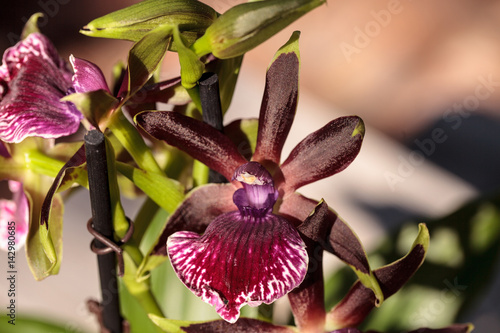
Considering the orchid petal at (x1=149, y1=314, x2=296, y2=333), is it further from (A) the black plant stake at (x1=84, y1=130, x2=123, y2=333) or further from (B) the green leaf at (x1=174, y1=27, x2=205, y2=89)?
(B) the green leaf at (x1=174, y1=27, x2=205, y2=89)

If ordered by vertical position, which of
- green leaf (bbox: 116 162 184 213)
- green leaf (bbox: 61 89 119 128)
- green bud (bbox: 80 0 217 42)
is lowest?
green leaf (bbox: 116 162 184 213)

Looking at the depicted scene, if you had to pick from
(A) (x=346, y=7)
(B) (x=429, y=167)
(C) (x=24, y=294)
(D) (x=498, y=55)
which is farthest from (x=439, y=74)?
(C) (x=24, y=294)

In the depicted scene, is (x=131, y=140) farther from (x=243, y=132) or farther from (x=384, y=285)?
(x=384, y=285)

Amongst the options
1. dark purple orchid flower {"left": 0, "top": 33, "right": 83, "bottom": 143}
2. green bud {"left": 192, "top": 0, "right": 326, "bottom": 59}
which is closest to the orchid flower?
dark purple orchid flower {"left": 0, "top": 33, "right": 83, "bottom": 143}

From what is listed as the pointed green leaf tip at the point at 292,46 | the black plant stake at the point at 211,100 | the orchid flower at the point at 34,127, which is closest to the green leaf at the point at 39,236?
the orchid flower at the point at 34,127

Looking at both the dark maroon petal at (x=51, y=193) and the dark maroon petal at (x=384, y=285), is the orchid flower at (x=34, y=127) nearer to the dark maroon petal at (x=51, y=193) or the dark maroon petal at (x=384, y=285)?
the dark maroon petal at (x=51, y=193)

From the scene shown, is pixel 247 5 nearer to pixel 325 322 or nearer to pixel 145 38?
pixel 145 38

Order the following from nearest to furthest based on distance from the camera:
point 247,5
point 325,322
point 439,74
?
point 247,5
point 325,322
point 439,74
